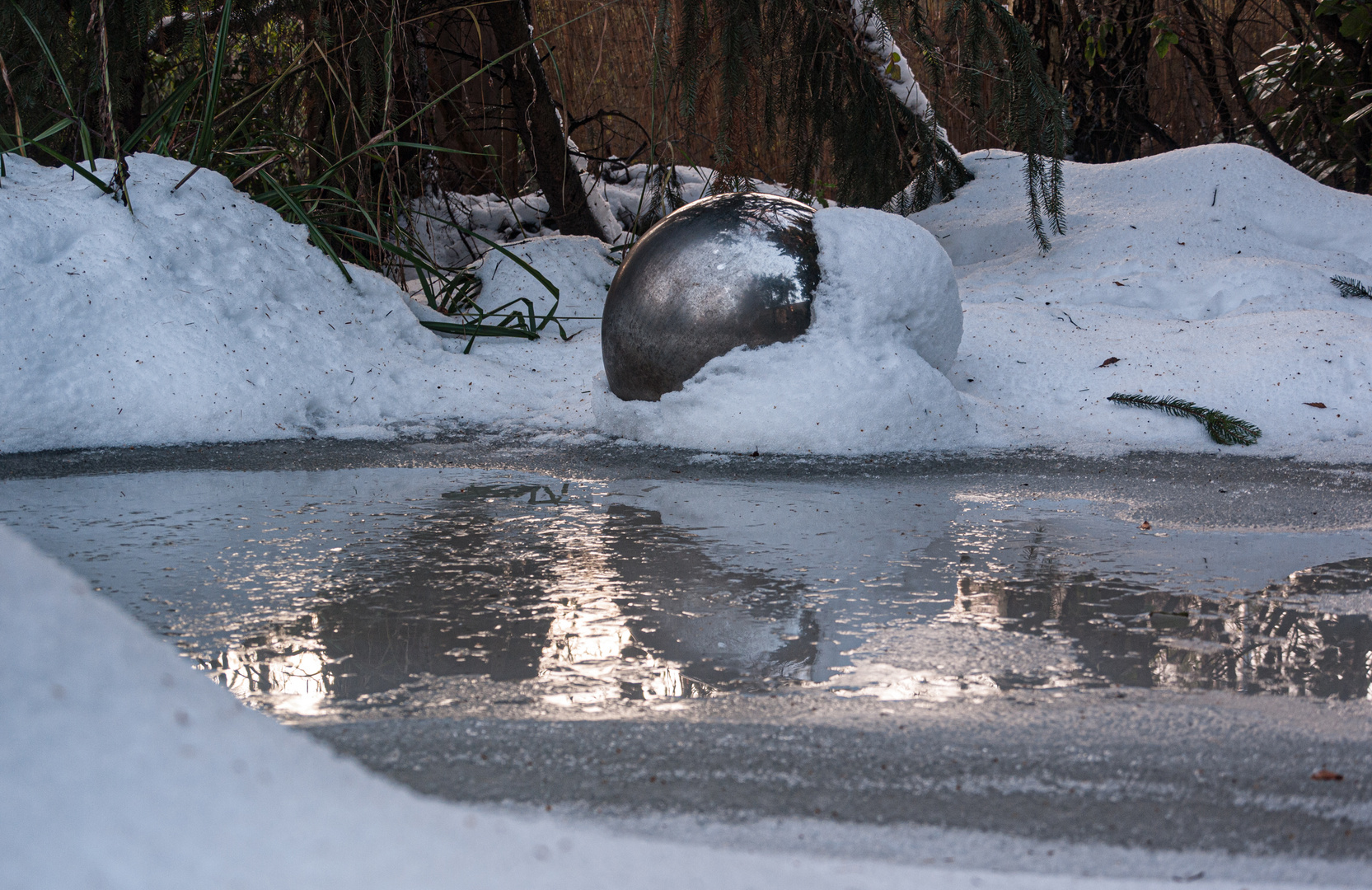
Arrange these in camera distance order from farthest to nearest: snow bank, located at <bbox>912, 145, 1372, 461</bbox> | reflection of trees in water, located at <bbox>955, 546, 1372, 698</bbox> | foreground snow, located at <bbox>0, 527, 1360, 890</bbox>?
snow bank, located at <bbox>912, 145, 1372, 461</bbox> < reflection of trees in water, located at <bbox>955, 546, 1372, 698</bbox> < foreground snow, located at <bbox>0, 527, 1360, 890</bbox>

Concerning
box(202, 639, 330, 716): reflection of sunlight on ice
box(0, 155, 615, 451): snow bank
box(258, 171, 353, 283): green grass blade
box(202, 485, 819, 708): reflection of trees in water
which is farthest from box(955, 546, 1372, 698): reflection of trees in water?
box(258, 171, 353, 283): green grass blade

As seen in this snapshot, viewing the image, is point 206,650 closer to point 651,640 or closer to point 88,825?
point 651,640

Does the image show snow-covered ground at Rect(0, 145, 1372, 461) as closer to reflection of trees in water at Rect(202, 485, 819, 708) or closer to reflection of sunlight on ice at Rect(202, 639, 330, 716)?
reflection of trees in water at Rect(202, 485, 819, 708)

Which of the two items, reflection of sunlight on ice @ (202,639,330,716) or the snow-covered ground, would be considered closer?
reflection of sunlight on ice @ (202,639,330,716)

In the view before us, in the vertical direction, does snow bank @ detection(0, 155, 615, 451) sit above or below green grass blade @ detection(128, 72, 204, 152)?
below

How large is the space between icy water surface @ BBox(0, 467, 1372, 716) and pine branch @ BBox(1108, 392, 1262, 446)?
40.7 inches

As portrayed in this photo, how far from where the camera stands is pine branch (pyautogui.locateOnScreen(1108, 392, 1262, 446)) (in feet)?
11.4

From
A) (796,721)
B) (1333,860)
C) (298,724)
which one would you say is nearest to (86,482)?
(298,724)

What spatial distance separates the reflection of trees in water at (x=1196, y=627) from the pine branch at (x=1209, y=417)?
131cm

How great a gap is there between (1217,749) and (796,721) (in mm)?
570

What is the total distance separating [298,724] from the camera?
148cm

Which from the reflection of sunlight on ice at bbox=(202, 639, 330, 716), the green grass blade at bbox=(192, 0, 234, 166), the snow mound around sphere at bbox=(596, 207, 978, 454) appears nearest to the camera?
the reflection of sunlight on ice at bbox=(202, 639, 330, 716)

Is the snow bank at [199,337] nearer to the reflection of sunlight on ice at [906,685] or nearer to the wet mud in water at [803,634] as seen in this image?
the wet mud in water at [803,634]

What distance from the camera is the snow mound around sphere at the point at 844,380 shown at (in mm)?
3391
